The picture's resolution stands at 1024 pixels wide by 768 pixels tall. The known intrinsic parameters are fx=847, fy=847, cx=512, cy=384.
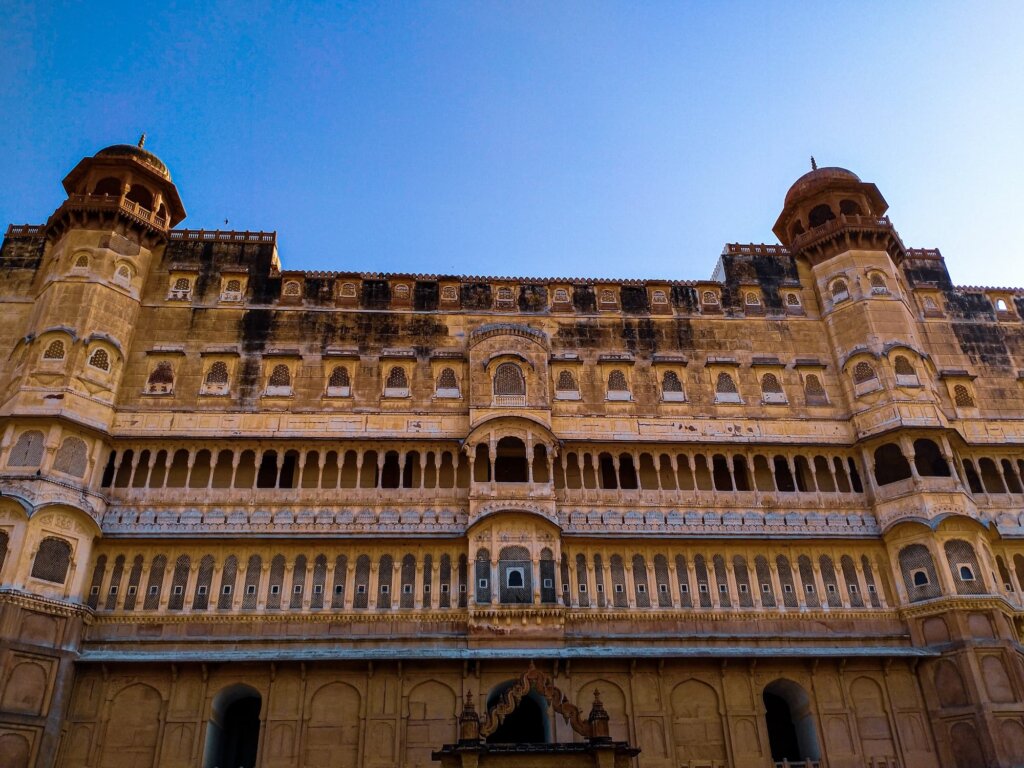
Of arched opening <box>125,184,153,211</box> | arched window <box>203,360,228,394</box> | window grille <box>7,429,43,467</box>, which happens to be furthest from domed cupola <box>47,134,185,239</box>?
window grille <box>7,429,43,467</box>

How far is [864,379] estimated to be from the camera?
2975 cm

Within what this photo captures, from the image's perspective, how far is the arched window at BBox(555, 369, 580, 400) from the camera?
29438 millimetres

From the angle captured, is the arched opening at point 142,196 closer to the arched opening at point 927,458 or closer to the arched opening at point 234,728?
the arched opening at point 234,728

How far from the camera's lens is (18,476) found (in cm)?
2448

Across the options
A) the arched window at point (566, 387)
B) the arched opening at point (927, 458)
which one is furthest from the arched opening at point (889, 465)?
the arched window at point (566, 387)

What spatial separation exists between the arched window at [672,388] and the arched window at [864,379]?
6075 millimetres

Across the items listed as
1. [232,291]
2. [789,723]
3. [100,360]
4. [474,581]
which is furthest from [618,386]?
[100,360]

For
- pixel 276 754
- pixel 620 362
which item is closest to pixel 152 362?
pixel 276 754

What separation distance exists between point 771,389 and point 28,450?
24.3m

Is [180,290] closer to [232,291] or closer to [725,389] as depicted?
[232,291]

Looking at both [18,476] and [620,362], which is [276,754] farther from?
[620,362]

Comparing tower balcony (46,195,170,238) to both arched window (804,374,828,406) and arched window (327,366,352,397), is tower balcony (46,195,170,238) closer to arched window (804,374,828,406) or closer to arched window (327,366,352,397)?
arched window (327,366,352,397)

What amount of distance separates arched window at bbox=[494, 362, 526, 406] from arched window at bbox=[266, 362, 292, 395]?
710 cm

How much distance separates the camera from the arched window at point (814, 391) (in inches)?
1184
